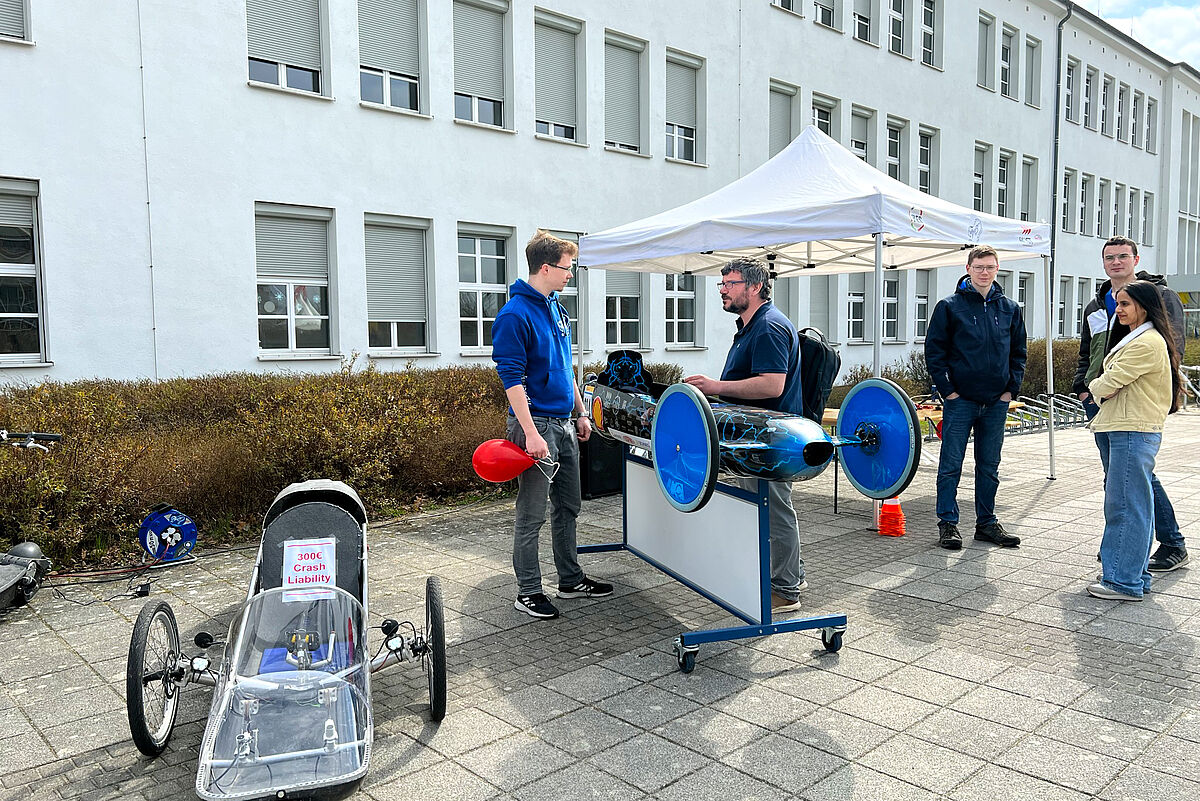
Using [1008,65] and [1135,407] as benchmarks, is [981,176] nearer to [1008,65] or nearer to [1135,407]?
[1008,65]

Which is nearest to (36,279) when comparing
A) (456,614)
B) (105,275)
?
(105,275)

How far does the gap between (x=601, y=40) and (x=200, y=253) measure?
805 cm

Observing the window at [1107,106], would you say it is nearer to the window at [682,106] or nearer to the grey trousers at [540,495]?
the window at [682,106]

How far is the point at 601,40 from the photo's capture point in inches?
620

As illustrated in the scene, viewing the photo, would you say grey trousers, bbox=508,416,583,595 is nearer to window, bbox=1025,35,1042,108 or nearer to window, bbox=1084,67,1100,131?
window, bbox=1025,35,1042,108

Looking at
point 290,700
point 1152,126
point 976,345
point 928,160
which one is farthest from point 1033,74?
point 290,700

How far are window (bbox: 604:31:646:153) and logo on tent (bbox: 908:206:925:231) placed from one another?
1016cm

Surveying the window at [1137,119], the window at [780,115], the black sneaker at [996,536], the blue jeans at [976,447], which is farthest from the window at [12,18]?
the window at [1137,119]

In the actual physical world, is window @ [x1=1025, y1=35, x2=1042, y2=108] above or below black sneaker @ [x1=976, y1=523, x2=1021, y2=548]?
above

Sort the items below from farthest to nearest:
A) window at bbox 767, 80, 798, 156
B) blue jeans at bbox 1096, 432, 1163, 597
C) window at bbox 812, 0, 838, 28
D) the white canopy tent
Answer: window at bbox 812, 0, 838, 28
window at bbox 767, 80, 798, 156
the white canopy tent
blue jeans at bbox 1096, 432, 1163, 597

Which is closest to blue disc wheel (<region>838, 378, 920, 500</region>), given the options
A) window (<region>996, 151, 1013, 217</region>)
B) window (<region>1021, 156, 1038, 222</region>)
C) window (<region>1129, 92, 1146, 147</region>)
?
window (<region>996, 151, 1013, 217</region>)

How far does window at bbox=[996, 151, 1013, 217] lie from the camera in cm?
2595

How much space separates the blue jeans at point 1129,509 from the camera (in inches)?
191

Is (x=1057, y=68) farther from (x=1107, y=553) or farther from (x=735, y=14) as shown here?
(x=1107, y=553)
